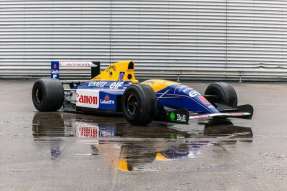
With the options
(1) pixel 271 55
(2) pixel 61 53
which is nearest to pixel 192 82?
(1) pixel 271 55

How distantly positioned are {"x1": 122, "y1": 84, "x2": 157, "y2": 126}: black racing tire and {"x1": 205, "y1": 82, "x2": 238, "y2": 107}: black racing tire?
2.21m

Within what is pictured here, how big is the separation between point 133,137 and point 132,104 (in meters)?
1.70

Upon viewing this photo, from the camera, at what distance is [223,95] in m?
12.4

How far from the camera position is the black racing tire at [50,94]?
13461 millimetres

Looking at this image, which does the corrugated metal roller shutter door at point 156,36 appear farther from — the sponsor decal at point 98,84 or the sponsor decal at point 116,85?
the sponsor decal at point 116,85

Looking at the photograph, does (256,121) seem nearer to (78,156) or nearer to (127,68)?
(127,68)

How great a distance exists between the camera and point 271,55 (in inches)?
1118

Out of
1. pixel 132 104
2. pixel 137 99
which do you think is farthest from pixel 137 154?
pixel 132 104

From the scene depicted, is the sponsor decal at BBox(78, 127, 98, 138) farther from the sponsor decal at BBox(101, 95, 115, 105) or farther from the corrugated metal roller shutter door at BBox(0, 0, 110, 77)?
the corrugated metal roller shutter door at BBox(0, 0, 110, 77)

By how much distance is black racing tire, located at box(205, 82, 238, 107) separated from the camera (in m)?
12.4

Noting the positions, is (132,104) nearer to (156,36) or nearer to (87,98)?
(87,98)

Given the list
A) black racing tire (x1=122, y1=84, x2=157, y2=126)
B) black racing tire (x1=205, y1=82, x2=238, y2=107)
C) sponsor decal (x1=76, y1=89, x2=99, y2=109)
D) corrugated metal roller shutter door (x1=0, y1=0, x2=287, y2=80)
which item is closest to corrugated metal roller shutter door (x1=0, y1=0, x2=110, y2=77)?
corrugated metal roller shutter door (x1=0, y1=0, x2=287, y2=80)

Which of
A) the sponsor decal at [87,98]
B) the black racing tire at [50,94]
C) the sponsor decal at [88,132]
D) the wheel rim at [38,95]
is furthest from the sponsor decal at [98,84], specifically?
the sponsor decal at [88,132]

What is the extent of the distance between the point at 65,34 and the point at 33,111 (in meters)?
14.4
